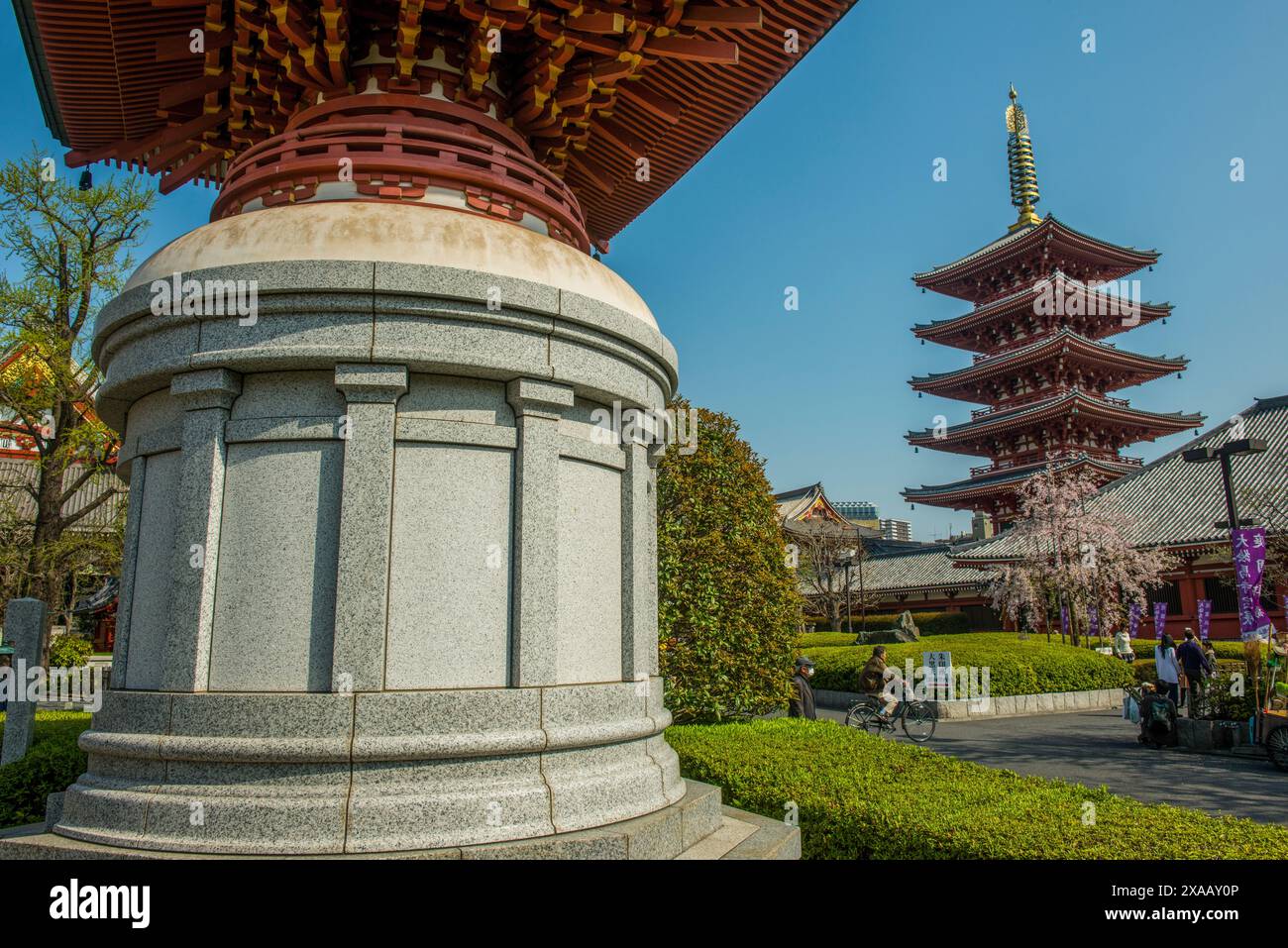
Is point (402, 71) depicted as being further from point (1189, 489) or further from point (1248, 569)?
point (1189, 489)

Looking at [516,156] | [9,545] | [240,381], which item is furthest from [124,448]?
[9,545]

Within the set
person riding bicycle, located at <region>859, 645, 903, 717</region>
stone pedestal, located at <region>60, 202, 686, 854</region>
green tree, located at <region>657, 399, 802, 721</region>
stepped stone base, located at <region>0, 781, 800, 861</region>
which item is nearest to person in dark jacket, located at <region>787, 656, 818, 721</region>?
green tree, located at <region>657, 399, 802, 721</region>

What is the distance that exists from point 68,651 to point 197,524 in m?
17.4

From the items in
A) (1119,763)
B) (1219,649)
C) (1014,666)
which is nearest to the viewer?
(1119,763)

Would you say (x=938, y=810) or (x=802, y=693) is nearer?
(x=938, y=810)

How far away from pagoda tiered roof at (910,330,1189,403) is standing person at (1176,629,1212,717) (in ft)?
82.6

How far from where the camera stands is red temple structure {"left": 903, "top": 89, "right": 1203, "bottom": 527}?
38594 mm

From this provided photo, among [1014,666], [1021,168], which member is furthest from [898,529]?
[1014,666]

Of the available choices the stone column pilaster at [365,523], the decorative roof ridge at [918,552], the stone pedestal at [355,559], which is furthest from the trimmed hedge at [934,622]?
the stone column pilaster at [365,523]

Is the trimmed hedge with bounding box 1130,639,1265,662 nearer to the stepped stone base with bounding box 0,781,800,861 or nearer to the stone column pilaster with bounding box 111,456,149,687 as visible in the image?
the stepped stone base with bounding box 0,781,800,861

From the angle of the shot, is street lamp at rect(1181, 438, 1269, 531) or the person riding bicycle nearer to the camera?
street lamp at rect(1181, 438, 1269, 531)

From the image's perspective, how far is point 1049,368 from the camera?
130 ft

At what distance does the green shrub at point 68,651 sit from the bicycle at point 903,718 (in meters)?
17.3

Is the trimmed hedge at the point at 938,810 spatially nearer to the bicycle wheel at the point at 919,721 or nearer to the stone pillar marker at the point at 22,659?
the stone pillar marker at the point at 22,659
